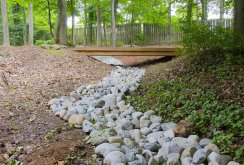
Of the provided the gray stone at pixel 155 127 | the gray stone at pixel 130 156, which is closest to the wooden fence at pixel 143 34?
the gray stone at pixel 155 127

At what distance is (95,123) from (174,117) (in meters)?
1.16

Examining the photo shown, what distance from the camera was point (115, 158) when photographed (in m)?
2.82

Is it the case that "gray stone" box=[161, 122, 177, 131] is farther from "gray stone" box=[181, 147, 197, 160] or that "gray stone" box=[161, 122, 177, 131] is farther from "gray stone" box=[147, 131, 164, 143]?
"gray stone" box=[181, 147, 197, 160]

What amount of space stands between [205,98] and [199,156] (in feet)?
4.76

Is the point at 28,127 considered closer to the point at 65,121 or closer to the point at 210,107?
the point at 65,121

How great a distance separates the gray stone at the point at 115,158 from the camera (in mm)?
2800

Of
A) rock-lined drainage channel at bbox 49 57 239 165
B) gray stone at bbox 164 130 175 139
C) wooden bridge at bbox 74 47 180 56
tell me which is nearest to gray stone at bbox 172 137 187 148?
rock-lined drainage channel at bbox 49 57 239 165

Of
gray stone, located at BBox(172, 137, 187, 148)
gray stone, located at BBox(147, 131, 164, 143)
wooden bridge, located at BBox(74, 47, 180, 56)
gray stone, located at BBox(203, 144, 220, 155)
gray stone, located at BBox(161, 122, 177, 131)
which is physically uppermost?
wooden bridge, located at BBox(74, 47, 180, 56)

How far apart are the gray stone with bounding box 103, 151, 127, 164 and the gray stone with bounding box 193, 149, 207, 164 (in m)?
0.72

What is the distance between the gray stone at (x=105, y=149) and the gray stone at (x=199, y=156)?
2.81 ft

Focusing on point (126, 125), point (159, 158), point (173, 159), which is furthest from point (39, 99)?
point (173, 159)

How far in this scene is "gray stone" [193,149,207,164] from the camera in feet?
8.83

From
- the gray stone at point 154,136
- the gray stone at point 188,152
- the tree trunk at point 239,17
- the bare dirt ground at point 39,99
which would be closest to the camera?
the gray stone at point 188,152

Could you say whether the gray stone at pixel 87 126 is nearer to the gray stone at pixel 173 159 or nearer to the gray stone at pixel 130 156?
the gray stone at pixel 130 156
